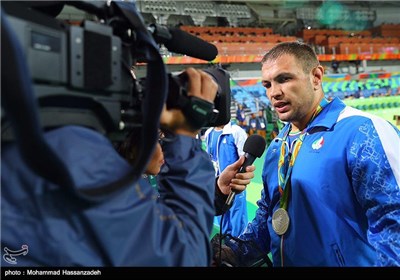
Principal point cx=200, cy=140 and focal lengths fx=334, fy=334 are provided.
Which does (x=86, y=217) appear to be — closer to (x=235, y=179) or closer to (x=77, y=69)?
(x=77, y=69)

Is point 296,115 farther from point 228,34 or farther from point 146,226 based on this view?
point 228,34

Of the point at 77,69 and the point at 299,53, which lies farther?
the point at 299,53

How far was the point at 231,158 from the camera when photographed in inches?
134

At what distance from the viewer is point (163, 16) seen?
11.0 metres

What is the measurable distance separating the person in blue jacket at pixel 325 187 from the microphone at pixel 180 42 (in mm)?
582

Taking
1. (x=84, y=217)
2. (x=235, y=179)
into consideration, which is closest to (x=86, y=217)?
(x=84, y=217)

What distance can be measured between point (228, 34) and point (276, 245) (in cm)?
1098

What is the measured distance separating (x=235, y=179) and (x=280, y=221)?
0.29 meters

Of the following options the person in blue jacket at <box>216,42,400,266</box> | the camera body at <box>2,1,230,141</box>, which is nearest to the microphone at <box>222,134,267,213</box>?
the person in blue jacket at <box>216,42,400,266</box>

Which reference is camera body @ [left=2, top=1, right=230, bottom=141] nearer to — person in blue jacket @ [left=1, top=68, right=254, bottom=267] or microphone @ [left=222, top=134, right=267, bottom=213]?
person in blue jacket @ [left=1, top=68, right=254, bottom=267]

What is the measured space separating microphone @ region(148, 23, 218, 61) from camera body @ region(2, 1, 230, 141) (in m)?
0.15

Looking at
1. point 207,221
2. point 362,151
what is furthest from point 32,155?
point 362,151

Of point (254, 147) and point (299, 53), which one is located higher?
point (299, 53)

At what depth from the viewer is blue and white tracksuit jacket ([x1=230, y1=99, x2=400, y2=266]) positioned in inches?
44.0
